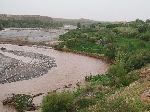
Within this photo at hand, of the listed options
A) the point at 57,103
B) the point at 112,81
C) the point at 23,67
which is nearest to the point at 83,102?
the point at 57,103

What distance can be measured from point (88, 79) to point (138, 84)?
578 inches

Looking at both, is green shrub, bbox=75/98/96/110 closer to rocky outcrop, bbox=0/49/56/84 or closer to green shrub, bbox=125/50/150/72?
green shrub, bbox=125/50/150/72

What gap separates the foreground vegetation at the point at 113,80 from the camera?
23.4 m

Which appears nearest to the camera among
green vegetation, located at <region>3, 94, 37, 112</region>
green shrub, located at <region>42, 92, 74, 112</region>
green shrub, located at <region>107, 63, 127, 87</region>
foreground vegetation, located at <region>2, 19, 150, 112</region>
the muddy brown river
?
foreground vegetation, located at <region>2, 19, 150, 112</region>

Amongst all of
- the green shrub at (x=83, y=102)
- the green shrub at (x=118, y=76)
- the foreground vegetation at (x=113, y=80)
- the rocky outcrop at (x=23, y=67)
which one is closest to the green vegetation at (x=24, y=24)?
the foreground vegetation at (x=113, y=80)

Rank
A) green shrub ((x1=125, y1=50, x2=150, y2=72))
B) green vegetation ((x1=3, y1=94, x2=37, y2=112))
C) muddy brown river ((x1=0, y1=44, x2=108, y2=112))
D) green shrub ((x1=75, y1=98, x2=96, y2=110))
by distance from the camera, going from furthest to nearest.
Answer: green shrub ((x1=125, y1=50, x2=150, y2=72)), muddy brown river ((x1=0, y1=44, x2=108, y2=112)), green vegetation ((x1=3, y1=94, x2=37, y2=112)), green shrub ((x1=75, y1=98, x2=96, y2=110))

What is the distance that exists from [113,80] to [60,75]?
13.8m

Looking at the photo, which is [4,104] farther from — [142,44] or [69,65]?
[142,44]

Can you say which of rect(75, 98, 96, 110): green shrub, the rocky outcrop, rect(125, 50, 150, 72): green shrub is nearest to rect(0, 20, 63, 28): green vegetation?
the rocky outcrop

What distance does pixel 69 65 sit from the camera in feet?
192

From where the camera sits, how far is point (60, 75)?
163 ft

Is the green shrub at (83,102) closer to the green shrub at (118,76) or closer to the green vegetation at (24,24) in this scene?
the green shrub at (118,76)

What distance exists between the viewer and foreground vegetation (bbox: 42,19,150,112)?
23.4 meters

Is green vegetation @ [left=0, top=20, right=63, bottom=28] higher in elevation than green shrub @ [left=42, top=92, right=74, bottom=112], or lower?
lower
